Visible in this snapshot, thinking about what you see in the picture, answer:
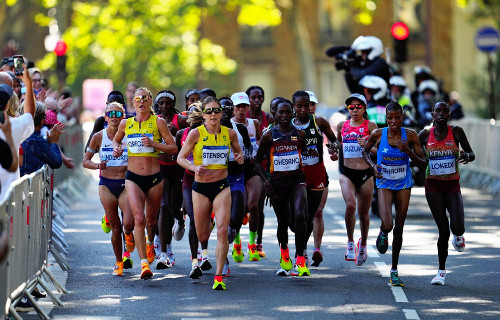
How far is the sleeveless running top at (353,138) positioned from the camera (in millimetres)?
14961

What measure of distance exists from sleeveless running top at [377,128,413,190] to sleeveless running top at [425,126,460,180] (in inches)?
8.4

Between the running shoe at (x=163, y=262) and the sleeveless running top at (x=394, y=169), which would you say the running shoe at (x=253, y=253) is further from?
the sleeveless running top at (x=394, y=169)

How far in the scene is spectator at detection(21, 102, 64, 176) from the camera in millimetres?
13352

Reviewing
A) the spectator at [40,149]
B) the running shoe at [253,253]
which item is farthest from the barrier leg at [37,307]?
the running shoe at [253,253]

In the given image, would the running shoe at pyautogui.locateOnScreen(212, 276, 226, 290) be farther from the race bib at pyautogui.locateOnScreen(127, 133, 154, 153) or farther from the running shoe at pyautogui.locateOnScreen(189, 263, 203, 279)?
the race bib at pyautogui.locateOnScreen(127, 133, 154, 153)

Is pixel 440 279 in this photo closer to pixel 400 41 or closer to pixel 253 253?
pixel 253 253

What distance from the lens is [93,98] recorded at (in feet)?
150

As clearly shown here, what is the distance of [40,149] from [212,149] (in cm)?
165

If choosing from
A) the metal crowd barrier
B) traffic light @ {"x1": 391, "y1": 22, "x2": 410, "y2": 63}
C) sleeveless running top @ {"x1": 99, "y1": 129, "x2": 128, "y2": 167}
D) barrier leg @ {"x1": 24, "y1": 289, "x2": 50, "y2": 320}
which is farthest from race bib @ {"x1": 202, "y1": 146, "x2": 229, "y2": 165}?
traffic light @ {"x1": 391, "y1": 22, "x2": 410, "y2": 63}

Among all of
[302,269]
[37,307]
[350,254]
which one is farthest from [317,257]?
[37,307]

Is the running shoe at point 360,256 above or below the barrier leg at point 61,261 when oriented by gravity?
below

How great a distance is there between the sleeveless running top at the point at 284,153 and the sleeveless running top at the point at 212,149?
2.25ft

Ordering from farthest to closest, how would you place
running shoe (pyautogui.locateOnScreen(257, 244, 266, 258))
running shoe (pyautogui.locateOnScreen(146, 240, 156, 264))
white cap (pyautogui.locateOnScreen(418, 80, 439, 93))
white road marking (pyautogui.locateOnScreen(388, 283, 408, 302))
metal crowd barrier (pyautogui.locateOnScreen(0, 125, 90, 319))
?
white cap (pyautogui.locateOnScreen(418, 80, 439, 93)), running shoe (pyautogui.locateOnScreen(257, 244, 266, 258)), running shoe (pyautogui.locateOnScreen(146, 240, 156, 264)), white road marking (pyautogui.locateOnScreen(388, 283, 408, 302)), metal crowd barrier (pyautogui.locateOnScreen(0, 125, 90, 319))

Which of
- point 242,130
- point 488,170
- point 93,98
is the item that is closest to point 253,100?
point 242,130
